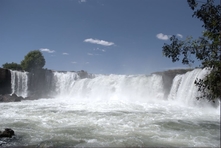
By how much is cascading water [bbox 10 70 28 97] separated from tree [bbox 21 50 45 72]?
1328cm

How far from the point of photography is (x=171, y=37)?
6.24 m

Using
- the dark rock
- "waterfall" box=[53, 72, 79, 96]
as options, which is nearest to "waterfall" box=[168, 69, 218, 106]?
"waterfall" box=[53, 72, 79, 96]

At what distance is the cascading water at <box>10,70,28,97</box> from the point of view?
3412cm

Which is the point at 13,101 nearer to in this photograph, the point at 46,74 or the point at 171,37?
the point at 46,74

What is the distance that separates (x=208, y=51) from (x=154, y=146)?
13.0ft

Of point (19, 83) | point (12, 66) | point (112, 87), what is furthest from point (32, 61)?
point (112, 87)

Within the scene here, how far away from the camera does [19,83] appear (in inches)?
1383

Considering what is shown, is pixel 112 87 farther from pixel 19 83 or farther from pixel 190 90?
pixel 19 83

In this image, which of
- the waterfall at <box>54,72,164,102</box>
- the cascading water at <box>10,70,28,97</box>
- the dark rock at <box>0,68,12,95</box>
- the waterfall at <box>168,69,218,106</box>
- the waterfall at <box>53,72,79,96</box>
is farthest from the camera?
the waterfall at <box>53,72,79,96</box>

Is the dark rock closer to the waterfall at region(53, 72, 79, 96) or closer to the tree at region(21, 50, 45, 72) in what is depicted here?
the waterfall at region(53, 72, 79, 96)

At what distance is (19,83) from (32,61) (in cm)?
1518

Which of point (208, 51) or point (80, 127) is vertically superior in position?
point (208, 51)

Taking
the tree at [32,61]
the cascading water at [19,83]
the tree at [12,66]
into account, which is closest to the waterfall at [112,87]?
the cascading water at [19,83]

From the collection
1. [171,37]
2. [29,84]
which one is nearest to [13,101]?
[29,84]
